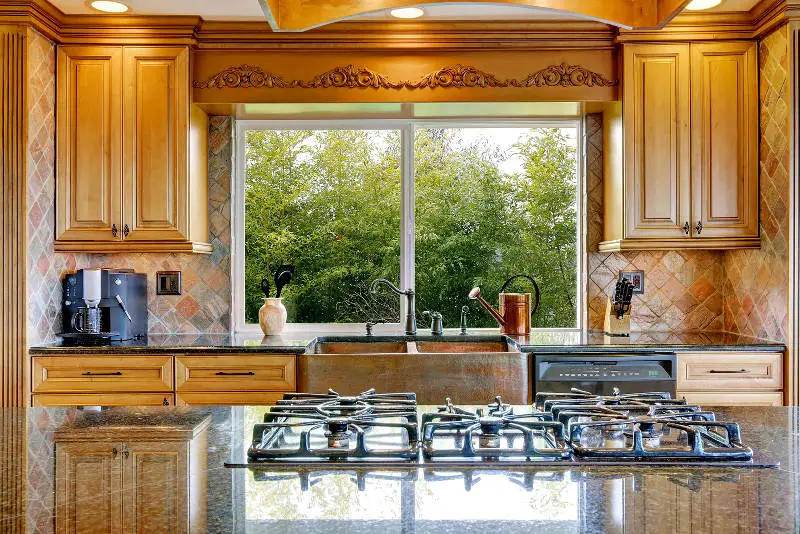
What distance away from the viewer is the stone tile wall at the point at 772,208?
305 centimetres

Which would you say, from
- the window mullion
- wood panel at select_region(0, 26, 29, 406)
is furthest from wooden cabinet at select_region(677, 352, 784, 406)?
wood panel at select_region(0, 26, 29, 406)

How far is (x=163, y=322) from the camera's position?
3.67 m

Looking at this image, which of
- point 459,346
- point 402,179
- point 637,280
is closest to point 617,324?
point 637,280

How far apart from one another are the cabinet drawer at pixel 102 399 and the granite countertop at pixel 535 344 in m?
0.19

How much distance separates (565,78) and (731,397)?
165 centimetres

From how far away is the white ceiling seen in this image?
10.2 ft

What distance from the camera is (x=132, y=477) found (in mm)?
1085

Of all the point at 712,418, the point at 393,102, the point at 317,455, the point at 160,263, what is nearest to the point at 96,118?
the point at 160,263

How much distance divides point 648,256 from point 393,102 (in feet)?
5.15

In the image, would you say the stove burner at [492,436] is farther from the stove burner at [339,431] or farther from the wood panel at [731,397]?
the wood panel at [731,397]

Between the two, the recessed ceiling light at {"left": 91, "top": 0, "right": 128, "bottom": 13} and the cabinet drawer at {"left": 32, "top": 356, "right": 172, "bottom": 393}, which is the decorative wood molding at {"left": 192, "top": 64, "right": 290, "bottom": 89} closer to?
the recessed ceiling light at {"left": 91, "top": 0, "right": 128, "bottom": 13}

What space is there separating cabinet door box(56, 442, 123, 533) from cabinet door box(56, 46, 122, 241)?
221cm

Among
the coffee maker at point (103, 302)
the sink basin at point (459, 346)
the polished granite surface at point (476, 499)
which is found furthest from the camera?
the sink basin at point (459, 346)

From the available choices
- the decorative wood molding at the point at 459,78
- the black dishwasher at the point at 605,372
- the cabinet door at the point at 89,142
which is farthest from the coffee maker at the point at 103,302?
the black dishwasher at the point at 605,372
